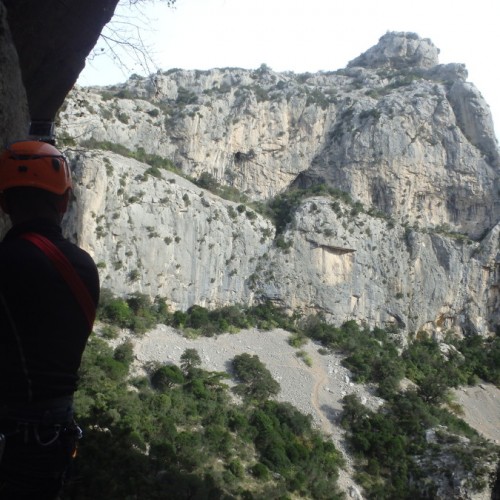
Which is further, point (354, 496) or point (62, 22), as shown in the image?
point (354, 496)

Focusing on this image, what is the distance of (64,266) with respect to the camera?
163 centimetres

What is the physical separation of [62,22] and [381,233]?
120ft

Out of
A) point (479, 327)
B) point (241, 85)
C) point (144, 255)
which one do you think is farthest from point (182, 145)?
point (479, 327)

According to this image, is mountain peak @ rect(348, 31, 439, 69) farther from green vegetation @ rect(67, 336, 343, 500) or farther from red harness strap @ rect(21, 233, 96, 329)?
red harness strap @ rect(21, 233, 96, 329)

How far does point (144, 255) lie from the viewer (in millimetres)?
28969

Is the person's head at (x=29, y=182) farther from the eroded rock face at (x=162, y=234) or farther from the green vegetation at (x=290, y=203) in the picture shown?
the green vegetation at (x=290, y=203)

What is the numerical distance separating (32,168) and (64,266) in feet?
1.42

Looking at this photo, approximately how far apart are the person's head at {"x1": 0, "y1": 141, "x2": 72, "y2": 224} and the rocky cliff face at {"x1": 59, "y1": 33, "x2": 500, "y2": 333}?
83.8ft

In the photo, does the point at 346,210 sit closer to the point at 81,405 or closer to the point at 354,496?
the point at 354,496

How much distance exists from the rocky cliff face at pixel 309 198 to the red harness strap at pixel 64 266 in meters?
25.8

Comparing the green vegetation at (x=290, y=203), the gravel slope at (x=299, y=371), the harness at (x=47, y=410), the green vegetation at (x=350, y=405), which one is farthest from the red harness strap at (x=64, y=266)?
the green vegetation at (x=290, y=203)

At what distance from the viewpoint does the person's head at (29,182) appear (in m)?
1.73

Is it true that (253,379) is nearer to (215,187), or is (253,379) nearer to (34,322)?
(215,187)

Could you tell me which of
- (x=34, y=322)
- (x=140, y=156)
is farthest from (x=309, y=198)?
(x=34, y=322)
